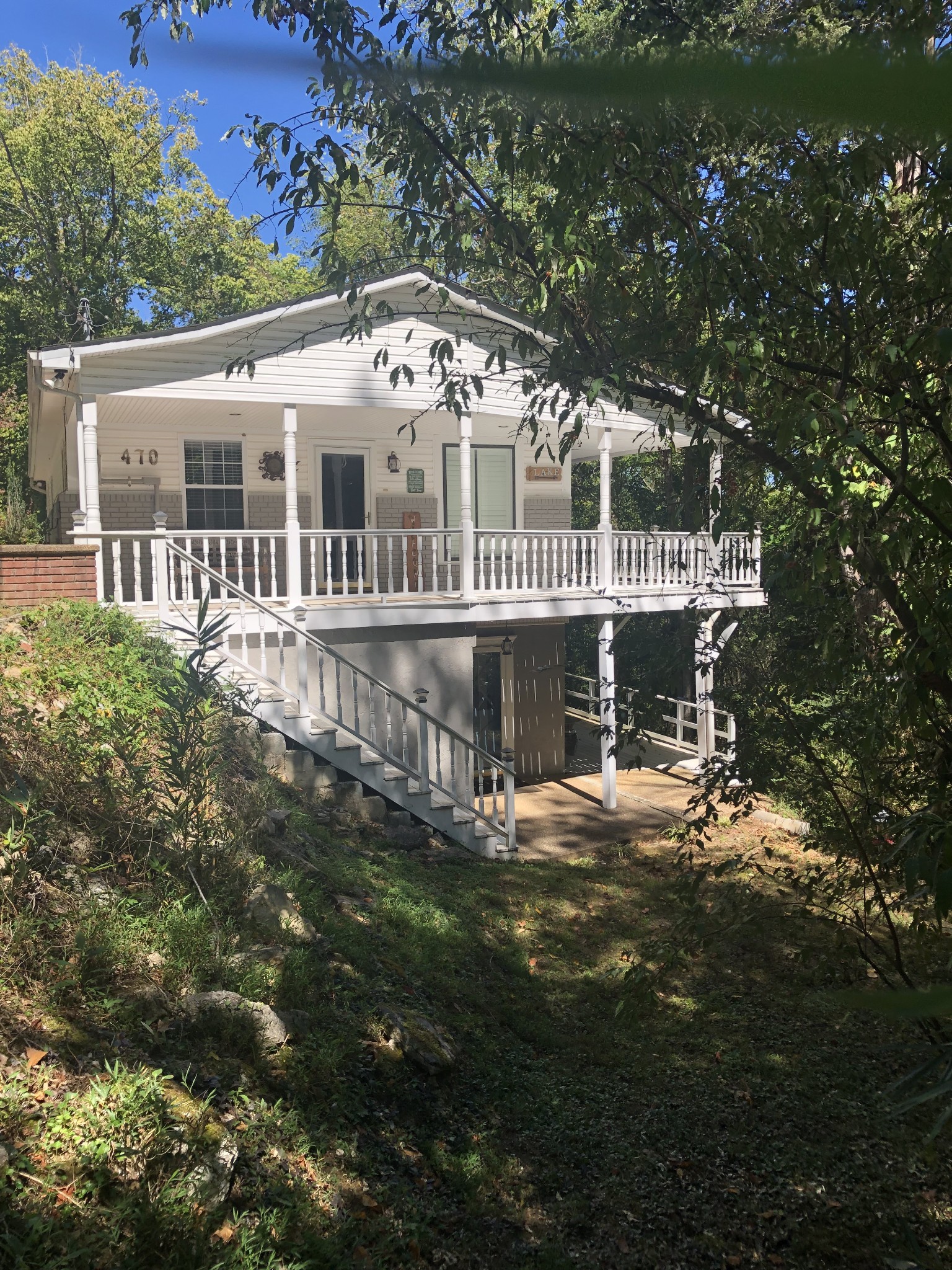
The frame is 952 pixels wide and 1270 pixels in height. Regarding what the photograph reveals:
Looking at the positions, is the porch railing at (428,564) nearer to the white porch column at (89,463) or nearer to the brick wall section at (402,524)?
the brick wall section at (402,524)

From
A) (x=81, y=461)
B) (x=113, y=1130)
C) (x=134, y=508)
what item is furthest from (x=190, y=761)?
(x=134, y=508)

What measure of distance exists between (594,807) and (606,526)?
164 inches

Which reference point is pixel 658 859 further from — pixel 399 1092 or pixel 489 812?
pixel 399 1092

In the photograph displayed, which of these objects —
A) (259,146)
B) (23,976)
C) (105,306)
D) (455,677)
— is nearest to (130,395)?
(455,677)

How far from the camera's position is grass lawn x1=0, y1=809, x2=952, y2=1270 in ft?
12.2

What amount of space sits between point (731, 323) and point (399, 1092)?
4218mm

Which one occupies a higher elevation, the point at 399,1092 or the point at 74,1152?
the point at 74,1152

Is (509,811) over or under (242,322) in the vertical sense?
under

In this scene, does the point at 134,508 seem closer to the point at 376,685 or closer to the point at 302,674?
the point at 302,674

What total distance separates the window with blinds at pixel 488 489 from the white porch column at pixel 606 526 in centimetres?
241

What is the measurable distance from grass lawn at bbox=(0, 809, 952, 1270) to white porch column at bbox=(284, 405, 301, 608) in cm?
446

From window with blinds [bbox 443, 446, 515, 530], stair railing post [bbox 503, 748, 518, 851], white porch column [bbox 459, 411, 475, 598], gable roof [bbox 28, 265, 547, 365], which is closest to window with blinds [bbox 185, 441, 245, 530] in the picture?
gable roof [bbox 28, 265, 547, 365]

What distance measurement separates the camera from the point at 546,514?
58.0ft

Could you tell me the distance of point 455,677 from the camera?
43.9 feet
